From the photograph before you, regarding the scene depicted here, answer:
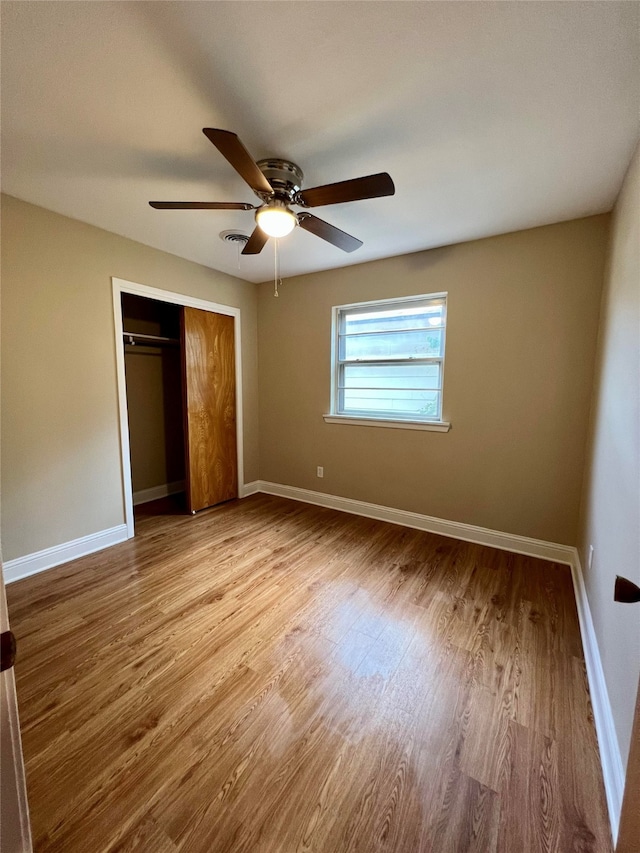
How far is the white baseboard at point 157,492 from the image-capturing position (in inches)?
153

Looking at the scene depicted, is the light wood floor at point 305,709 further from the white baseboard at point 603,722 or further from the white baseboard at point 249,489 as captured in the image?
the white baseboard at point 249,489

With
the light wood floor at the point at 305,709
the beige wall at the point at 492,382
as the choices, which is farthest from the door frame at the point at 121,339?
the beige wall at the point at 492,382

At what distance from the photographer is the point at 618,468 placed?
1493mm

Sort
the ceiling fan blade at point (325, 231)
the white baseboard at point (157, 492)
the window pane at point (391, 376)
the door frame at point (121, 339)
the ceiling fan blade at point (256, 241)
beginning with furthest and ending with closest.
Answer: the white baseboard at point (157, 492) < the window pane at point (391, 376) < the door frame at point (121, 339) < the ceiling fan blade at point (256, 241) < the ceiling fan blade at point (325, 231)

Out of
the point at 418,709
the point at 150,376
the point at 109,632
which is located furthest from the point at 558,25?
the point at 150,376

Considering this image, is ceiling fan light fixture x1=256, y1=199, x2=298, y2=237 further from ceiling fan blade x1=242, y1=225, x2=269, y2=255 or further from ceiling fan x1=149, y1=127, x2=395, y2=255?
ceiling fan blade x1=242, y1=225, x2=269, y2=255

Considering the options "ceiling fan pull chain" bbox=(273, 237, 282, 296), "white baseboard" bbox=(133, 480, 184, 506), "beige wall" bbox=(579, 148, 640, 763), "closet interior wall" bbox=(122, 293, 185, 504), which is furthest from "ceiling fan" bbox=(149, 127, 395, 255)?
"white baseboard" bbox=(133, 480, 184, 506)

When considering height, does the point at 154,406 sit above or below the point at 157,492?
above

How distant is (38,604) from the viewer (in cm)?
212

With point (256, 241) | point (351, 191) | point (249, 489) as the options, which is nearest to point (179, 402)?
point (249, 489)

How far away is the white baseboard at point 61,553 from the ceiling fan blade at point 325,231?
2789 mm

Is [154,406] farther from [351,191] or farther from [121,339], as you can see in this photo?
[351,191]

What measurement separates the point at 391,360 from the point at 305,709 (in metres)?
2.75

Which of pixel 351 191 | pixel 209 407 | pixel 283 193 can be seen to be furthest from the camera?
pixel 209 407
